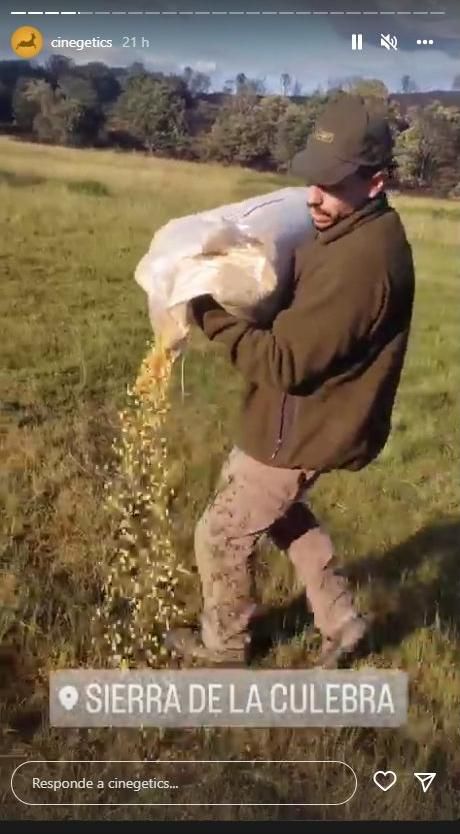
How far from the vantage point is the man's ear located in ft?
9.18

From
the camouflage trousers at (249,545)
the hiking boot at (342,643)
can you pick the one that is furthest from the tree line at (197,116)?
the hiking boot at (342,643)

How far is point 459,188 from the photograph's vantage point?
9.81ft

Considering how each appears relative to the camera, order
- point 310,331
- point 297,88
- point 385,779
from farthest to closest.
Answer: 1. point 385,779
2. point 297,88
3. point 310,331

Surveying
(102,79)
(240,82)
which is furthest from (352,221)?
(102,79)

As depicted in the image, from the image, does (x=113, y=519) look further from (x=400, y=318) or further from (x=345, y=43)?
(x=345, y=43)

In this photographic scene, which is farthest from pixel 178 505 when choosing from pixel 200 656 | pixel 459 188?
pixel 459 188

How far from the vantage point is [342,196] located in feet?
9.18

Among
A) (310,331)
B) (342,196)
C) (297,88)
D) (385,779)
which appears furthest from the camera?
(385,779)

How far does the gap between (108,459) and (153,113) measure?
0.90 m

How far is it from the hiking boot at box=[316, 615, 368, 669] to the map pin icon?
2.09 feet

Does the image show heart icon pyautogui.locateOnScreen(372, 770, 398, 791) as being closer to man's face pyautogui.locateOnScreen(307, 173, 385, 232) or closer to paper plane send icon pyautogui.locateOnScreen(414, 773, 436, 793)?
paper plane send icon pyautogui.locateOnScreen(414, 773, 436, 793)

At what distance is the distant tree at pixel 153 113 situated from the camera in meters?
2.95

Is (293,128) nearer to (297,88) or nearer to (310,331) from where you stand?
(297,88)

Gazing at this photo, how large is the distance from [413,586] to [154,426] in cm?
85
